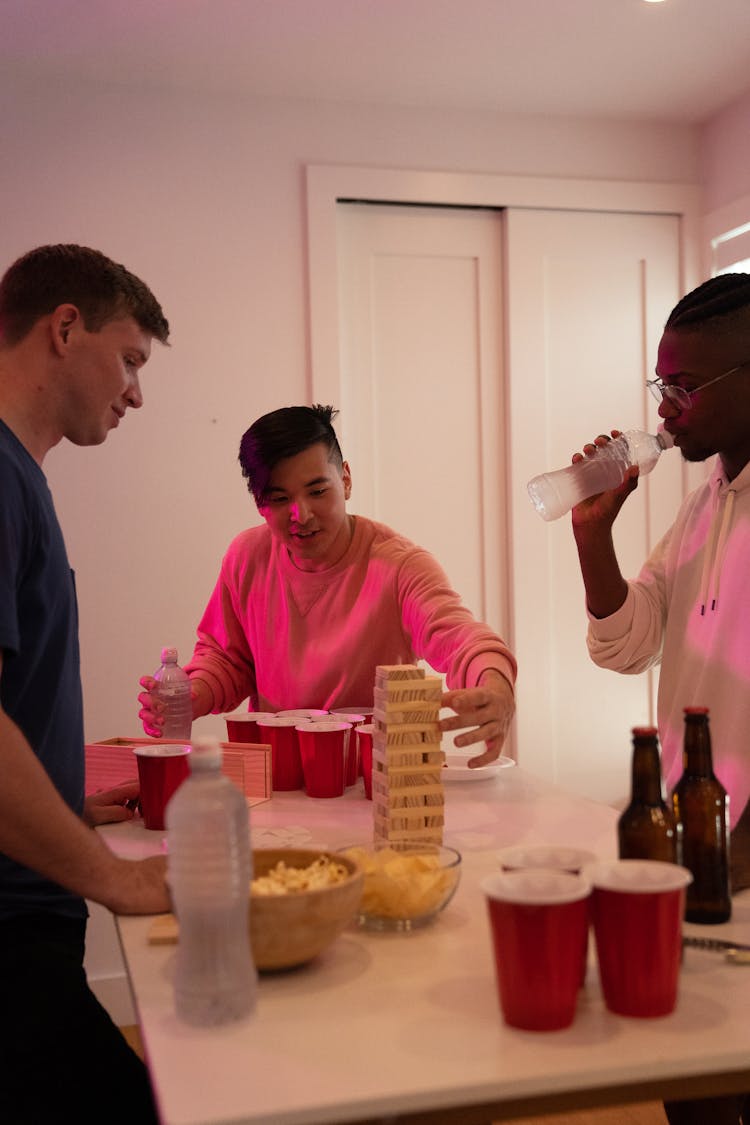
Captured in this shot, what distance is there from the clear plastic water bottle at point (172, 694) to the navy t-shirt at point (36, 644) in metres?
0.51

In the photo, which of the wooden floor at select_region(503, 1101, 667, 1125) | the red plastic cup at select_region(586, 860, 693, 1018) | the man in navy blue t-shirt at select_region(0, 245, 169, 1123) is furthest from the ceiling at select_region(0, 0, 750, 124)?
the wooden floor at select_region(503, 1101, 667, 1125)

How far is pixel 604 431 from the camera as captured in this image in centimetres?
386

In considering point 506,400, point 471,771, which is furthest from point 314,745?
point 506,400

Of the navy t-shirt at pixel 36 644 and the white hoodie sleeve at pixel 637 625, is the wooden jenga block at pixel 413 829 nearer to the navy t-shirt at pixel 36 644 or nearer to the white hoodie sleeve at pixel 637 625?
the navy t-shirt at pixel 36 644

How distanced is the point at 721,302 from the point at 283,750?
1.10m

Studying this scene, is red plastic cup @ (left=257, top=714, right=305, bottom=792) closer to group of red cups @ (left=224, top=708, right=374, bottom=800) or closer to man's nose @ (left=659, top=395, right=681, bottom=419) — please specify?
group of red cups @ (left=224, top=708, right=374, bottom=800)

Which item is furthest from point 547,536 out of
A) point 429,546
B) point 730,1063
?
point 730,1063

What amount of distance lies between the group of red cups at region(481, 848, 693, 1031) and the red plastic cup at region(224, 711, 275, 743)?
105 centimetres

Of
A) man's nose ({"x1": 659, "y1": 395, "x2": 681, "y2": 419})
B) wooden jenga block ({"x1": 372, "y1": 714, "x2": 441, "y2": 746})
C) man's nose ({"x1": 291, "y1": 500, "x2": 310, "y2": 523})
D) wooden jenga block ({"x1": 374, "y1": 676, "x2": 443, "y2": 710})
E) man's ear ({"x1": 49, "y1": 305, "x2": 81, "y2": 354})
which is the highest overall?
man's ear ({"x1": 49, "y1": 305, "x2": 81, "y2": 354})

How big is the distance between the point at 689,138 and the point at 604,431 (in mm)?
1105

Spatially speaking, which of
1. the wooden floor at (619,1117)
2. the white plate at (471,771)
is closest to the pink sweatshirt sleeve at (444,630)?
the white plate at (471,771)

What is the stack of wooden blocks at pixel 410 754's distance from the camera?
144 cm

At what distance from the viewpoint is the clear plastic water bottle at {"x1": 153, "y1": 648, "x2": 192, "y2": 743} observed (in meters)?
2.03

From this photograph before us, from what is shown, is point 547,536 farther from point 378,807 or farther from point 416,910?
point 416,910
